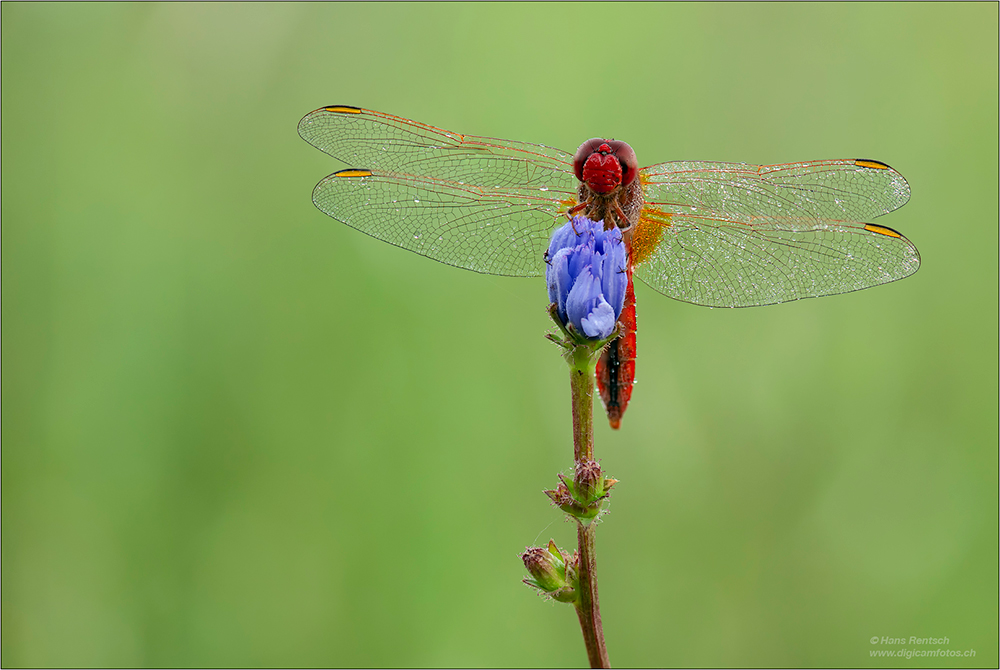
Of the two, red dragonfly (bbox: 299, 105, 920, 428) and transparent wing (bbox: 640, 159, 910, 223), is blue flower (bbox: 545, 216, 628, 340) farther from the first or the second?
transparent wing (bbox: 640, 159, 910, 223)

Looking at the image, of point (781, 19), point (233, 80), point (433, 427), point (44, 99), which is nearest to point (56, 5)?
point (44, 99)

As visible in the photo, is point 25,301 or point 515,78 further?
point 515,78

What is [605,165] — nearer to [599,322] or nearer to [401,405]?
[599,322]

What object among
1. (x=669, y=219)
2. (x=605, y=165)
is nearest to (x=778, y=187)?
(x=669, y=219)

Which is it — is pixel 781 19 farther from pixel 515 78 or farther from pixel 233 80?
pixel 233 80

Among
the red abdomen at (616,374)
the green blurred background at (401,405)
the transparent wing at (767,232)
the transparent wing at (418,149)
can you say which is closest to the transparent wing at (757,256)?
the transparent wing at (767,232)

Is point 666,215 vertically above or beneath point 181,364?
above

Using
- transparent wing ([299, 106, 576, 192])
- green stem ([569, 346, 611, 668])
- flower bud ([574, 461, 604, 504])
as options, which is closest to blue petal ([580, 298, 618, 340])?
green stem ([569, 346, 611, 668])
